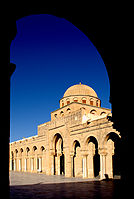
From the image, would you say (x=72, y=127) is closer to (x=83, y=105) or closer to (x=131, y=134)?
(x=83, y=105)

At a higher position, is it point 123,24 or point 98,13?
point 98,13

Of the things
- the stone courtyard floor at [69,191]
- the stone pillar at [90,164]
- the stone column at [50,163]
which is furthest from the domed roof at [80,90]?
the stone courtyard floor at [69,191]

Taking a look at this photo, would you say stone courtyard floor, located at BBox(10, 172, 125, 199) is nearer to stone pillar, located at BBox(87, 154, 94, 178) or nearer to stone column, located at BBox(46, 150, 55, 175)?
stone pillar, located at BBox(87, 154, 94, 178)

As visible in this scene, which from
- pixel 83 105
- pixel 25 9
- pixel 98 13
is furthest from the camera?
pixel 83 105

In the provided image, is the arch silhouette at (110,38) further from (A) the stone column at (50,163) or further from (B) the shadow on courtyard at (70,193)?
(A) the stone column at (50,163)

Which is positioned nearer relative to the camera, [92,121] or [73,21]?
[73,21]

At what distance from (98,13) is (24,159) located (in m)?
33.9

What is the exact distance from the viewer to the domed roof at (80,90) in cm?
3375

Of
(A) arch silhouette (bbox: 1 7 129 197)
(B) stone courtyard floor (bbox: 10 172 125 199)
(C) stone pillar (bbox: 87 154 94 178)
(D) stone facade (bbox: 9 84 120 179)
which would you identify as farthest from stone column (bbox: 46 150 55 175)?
(A) arch silhouette (bbox: 1 7 129 197)

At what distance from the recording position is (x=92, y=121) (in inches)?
827

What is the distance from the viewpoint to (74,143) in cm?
2389

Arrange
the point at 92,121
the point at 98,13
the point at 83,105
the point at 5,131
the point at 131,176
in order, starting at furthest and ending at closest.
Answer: the point at 83,105 < the point at 92,121 < the point at 98,13 < the point at 131,176 < the point at 5,131

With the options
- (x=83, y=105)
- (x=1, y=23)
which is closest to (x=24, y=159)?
(x=83, y=105)

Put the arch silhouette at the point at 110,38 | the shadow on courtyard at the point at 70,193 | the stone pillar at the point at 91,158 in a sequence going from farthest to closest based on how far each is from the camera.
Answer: the stone pillar at the point at 91,158
the shadow on courtyard at the point at 70,193
the arch silhouette at the point at 110,38
